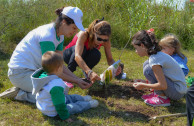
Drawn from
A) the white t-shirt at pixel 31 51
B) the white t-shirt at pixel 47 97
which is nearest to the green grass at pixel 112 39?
the white t-shirt at pixel 47 97

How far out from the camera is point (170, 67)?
2979 mm

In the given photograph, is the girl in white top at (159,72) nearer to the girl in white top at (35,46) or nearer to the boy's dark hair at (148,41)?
the boy's dark hair at (148,41)

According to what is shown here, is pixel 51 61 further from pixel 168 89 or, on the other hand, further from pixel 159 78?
pixel 168 89

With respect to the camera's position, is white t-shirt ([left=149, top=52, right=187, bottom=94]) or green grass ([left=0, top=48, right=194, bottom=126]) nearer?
green grass ([left=0, top=48, right=194, bottom=126])

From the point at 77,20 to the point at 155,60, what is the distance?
1139mm

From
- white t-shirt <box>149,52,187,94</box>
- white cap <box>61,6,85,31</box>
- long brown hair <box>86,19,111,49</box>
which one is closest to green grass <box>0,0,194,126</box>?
white t-shirt <box>149,52,187,94</box>

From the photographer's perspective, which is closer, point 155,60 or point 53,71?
point 53,71

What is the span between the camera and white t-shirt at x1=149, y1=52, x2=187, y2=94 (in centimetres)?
288

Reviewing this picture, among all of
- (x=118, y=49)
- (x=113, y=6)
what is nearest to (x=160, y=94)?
(x=118, y=49)

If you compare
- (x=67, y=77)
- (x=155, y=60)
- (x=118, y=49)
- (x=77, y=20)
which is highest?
(x=77, y=20)

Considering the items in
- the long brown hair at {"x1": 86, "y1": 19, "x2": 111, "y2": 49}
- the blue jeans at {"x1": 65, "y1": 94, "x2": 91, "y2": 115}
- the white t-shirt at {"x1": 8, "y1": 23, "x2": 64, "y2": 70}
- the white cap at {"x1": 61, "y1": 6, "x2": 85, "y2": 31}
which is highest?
the white cap at {"x1": 61, "y1": 6, "x2": 85, "y2": 31}

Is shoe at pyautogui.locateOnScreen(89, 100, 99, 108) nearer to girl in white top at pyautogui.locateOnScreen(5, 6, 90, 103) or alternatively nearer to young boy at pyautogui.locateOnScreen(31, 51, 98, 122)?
young boy at pyautogui.locateOnScreen(31, 51, 98, 122)

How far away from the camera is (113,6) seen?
823 cm

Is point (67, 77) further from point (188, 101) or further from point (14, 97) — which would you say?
point (188, 101)
